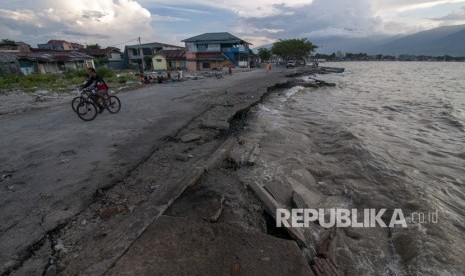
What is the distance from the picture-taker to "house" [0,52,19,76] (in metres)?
31.7

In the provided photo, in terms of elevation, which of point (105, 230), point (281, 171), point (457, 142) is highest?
point (105, 230)

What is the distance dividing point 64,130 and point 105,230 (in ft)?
20.8

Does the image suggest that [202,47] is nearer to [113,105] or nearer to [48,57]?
[48,57]

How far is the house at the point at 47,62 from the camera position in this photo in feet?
119

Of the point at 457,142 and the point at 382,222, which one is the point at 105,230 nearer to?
the point at 382,222

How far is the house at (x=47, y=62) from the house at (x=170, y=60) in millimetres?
13287

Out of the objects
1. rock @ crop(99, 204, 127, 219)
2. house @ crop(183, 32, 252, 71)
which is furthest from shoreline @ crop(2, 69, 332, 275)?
house @ crop(183, 32, 252, 71)

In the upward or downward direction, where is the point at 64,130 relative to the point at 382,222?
upward

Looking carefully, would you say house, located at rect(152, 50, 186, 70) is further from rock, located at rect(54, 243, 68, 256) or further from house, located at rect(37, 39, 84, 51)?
rock, located at rect(54, 243, 68, 256)

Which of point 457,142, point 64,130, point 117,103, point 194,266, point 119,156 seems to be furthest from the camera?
point 117,103

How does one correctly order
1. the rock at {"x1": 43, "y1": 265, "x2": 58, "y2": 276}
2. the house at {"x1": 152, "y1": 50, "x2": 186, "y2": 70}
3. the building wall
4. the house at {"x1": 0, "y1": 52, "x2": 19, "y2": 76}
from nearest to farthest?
1. the rock at {"x1": 43, "y1": 265, "x2": 58, "y2": 276}
2. the house at {"x1": 0, "y1": 52, "x2": 19, "y2": 76}
3. the building wall
4. the house at {"x1": 152, "y1": 50, "x2": 186, "y2": 70}

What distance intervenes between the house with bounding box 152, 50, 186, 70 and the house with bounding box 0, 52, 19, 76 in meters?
25.6

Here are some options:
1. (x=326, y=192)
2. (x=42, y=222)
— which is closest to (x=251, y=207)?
(x=326, y=192)

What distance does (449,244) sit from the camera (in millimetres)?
4137
